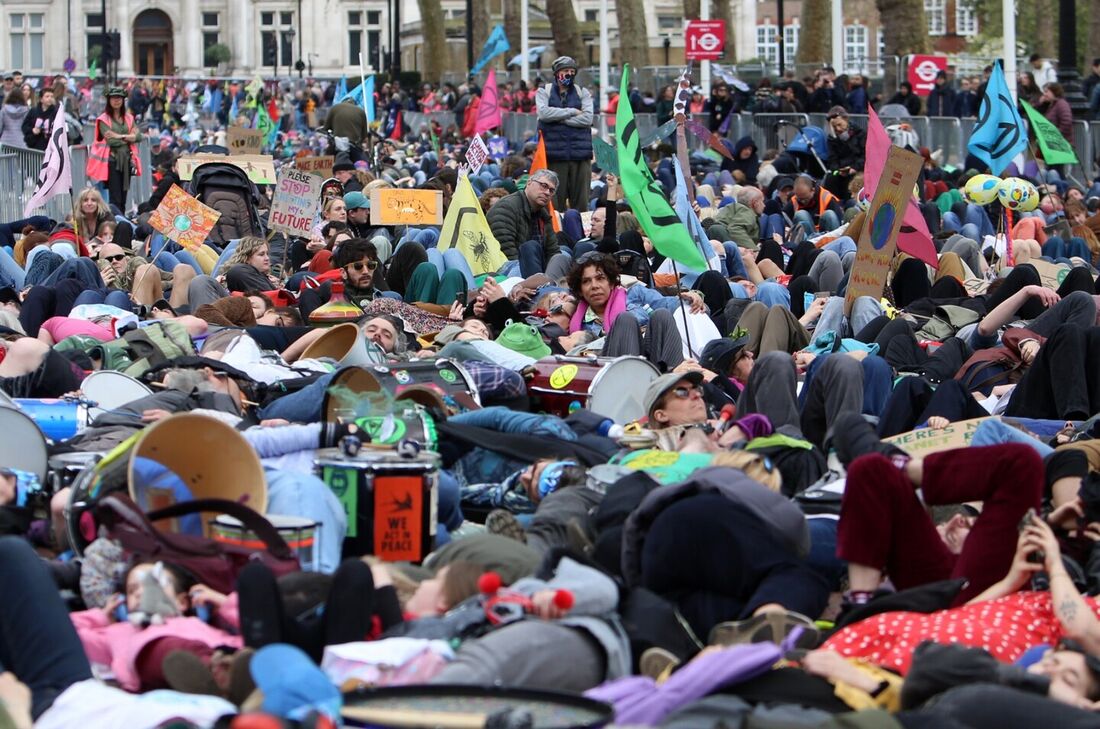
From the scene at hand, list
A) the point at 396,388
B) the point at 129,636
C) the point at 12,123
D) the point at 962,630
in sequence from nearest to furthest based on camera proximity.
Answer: the point at 962,630, the point at 129,636, the point at 396,388, the point at 12,123

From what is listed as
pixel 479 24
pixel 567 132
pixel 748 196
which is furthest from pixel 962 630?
pixel 479 24

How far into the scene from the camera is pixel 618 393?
9.34 meters

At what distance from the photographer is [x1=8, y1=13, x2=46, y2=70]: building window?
94.6m

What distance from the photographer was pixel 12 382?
9.17m

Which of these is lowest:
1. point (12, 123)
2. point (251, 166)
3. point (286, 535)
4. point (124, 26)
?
point (286, 535)

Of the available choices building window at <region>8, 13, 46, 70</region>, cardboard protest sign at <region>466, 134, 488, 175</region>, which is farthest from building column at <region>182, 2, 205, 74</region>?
cardboard protest sign at <region>466, 134, 488, 175</region>

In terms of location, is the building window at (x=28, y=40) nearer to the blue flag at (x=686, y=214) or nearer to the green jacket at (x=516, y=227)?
the green jacket at (x=516, y=227)

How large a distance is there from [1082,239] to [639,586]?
1011 cm

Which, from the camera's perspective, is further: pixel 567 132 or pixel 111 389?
pixel 567 132

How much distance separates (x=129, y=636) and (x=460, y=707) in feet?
→ 4.71

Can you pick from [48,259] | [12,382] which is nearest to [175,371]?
[12,382]

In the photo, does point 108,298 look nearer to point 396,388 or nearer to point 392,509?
point 396,388

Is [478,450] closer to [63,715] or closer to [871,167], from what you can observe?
[63,715]

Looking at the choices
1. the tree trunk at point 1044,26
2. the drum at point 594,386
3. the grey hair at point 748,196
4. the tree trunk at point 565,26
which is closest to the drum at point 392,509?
the drum at point 594,386
